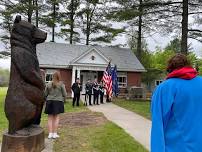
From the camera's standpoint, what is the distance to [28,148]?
7.61 metres

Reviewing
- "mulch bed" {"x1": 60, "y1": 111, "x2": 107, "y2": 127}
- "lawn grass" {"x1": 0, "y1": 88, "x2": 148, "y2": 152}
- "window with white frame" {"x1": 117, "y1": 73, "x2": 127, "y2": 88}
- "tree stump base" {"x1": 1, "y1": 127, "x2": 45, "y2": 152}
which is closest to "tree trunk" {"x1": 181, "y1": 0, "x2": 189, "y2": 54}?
"mulch bed" {"x1": 60, "y1": 111, "x2": 107, "y2": 127}

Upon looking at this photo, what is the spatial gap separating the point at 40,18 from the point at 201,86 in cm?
3955

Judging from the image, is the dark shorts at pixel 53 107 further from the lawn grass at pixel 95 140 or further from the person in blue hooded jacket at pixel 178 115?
the person in blue hooded jacket at pixel 178 115

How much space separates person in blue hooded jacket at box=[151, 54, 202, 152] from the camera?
3480 mm

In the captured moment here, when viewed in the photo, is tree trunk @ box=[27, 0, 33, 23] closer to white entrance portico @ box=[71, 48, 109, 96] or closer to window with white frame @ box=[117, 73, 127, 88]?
white entrance portico @ box=[71, 48, 109, 96]

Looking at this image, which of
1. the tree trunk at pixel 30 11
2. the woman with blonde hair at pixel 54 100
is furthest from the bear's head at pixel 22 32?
the tree trunk at pixel 30 11

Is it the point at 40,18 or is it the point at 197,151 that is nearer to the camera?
the point at 197,151

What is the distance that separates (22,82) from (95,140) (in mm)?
3556

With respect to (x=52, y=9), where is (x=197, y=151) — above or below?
below

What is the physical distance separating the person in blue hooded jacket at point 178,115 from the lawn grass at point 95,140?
591cm

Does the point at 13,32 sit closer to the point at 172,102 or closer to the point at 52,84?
the point at 52,84

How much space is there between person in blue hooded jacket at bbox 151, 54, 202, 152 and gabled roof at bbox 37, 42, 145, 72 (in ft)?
106

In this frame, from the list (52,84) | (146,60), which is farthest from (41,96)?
(146,60)

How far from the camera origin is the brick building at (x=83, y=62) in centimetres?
3609
